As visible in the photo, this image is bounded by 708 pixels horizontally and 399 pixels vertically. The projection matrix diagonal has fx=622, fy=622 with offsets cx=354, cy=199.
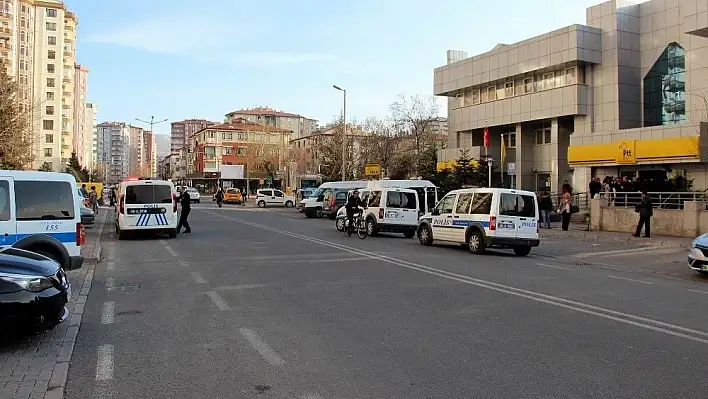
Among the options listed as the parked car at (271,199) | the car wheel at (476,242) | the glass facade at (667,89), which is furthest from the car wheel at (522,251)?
the parked car at (271,199)

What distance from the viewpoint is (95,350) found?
6.47 meters

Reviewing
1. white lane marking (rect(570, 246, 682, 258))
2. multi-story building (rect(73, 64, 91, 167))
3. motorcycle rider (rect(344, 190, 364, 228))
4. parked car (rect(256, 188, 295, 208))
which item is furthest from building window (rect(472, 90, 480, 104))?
multi-story building (rect(73, 64, 91, 167))

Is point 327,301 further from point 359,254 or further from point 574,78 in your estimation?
point 574,78

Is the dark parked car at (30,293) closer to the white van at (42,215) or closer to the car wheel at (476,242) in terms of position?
the white van at (42,215)

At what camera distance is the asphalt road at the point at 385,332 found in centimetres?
534

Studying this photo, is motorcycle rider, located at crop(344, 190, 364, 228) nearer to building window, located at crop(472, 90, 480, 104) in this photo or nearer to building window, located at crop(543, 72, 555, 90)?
building window, located at crop(543, 72, 555, 90)

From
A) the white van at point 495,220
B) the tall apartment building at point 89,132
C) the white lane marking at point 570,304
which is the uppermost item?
the tall apartment building at point 89,132

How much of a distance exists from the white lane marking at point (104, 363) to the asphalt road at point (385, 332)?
0.06 ft

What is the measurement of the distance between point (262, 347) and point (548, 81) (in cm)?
3979

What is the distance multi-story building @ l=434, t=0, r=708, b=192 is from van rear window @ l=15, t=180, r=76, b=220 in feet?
76.2

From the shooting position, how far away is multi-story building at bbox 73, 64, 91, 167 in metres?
132

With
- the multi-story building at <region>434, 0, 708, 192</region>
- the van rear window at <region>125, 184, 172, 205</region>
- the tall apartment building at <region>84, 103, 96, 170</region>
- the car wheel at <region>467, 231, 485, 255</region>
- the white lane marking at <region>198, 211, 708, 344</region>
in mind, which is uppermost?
the tall apartment building at <region>84, 103, 96, 170</region>

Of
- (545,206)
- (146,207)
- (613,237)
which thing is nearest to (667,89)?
(545,206)

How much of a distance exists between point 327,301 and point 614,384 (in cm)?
471
